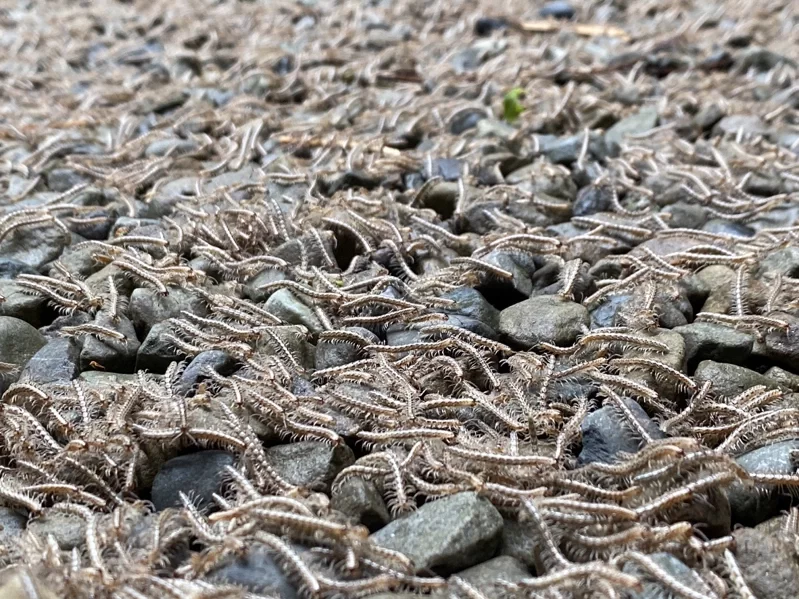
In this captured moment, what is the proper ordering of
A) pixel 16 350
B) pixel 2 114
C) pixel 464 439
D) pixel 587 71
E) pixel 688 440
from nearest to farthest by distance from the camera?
pixel 688 440
pixel 464 439
pixel 16 350
pixel 2 114
pixel 587 71

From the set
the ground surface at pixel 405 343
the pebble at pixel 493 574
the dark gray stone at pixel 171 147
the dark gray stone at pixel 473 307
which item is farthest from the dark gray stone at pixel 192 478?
the dark gray stone at pixel 171 147

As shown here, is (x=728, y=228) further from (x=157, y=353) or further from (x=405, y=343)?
(x=157, y=353)

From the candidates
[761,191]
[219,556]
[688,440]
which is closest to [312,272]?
[219,556]

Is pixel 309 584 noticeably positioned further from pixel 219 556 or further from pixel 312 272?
pixel 312 272

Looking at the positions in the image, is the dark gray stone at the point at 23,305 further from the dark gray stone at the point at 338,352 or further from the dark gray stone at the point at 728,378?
the dark gray stone at the point at 728,378

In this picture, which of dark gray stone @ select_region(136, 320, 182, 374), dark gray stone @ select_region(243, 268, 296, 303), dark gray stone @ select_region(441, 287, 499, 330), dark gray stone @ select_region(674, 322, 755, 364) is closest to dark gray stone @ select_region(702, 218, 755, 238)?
dark gray stone @ select_region(674, 322, 755, 364)

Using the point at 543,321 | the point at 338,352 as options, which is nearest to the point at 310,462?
the point at 338,352

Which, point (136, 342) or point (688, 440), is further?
point (136, 342)
